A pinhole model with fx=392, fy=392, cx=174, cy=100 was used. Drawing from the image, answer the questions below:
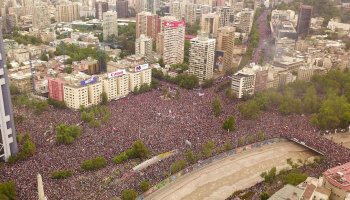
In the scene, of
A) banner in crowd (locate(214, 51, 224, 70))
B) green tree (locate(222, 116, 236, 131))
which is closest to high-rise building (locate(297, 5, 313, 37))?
banner in crowd (locate(214, 51, 224, 70))

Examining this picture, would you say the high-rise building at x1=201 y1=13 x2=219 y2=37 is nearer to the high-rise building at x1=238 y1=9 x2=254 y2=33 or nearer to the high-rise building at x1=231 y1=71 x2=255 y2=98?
the high-rise building at x1=238 y1=9 x2=254 y2=33

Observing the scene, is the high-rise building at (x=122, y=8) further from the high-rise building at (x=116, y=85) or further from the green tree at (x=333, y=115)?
the green tree at (x=333, y=115)

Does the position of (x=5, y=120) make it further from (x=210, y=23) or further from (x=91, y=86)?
(x=210, y=23)

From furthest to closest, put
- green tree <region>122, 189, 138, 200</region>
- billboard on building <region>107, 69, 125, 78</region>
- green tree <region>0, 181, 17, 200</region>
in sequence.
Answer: billboard on building <region>107, 69, 125, 78</region>, green tree <region>122, 189, 138, 200</region>, green tree <region>0, 181, 17, 200</region>

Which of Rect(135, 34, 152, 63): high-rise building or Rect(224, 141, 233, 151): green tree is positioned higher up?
Rect(135, 34, 152, 63): high-rise building

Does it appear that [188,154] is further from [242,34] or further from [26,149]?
[242,34]

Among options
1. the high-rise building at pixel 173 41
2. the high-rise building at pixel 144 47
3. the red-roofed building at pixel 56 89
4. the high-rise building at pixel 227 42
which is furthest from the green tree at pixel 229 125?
the high-rise building at pixel 144 47

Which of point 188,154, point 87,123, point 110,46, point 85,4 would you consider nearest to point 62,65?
point 110,46
